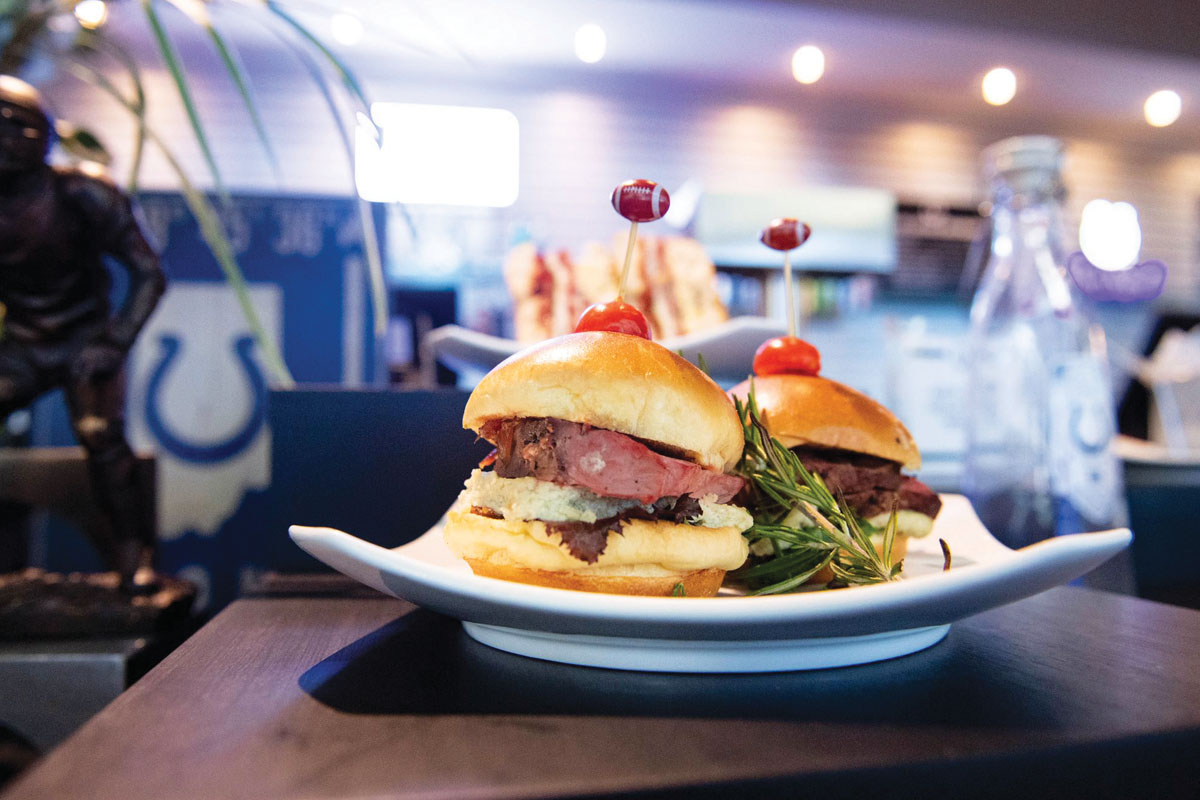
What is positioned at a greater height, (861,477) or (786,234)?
(786,234)

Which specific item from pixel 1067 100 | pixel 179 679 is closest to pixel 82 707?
pixel 179 679

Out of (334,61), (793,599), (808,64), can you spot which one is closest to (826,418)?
(793,599)

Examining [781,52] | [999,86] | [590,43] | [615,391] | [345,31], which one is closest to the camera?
[615,391]

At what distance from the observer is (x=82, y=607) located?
1.26 metres

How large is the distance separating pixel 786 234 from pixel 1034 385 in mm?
1060

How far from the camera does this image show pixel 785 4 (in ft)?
16.2

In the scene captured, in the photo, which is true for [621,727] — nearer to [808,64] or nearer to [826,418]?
[826,418]

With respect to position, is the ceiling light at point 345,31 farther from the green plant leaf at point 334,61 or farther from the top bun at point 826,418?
the top bun at point 826,418

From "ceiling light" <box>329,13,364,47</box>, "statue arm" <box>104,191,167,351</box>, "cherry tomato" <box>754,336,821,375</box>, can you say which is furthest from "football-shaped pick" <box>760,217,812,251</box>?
"ceiling light" <box>329,13,364,47</box>

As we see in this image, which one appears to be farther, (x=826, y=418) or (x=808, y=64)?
(x=808, y=64)

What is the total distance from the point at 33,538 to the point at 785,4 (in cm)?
496

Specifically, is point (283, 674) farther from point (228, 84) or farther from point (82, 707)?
point (228, 84)

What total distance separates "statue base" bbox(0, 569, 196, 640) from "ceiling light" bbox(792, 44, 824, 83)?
18.8 feet

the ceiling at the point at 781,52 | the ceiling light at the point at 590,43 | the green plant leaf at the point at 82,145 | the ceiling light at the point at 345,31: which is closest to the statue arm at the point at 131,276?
the green plant leaf at the point at 82,145
